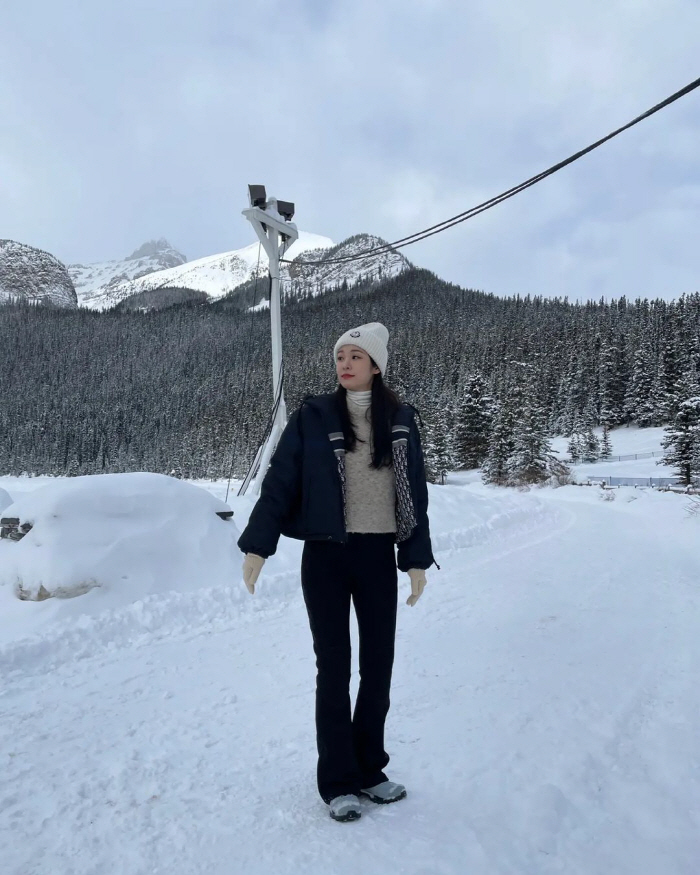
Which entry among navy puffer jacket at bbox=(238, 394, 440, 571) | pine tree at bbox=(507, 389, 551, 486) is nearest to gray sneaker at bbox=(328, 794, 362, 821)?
navy puffer jacket at bbox=(238, 394, 440, 571)

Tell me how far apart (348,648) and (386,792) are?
61cm

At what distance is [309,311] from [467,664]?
165 metres

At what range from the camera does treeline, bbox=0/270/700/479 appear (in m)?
62.6

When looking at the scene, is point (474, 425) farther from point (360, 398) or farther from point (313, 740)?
point (360, 398)

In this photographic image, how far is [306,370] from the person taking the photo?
298 ft

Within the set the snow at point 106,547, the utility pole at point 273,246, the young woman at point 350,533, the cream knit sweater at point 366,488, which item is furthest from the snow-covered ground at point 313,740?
the utility pole at point 273,246

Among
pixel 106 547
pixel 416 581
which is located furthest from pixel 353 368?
pixel 106 547

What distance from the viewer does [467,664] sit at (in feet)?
12.5

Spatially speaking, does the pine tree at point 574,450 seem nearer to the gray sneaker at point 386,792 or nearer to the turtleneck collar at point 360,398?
the turtleneck collar at point 360,398

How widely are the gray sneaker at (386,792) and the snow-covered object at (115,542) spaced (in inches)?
126

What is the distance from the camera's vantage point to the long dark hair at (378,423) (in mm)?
2447

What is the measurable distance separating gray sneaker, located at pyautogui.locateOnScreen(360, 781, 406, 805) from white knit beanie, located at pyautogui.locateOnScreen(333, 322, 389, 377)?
1.83 m

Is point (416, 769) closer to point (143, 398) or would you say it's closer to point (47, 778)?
point (47, 778)

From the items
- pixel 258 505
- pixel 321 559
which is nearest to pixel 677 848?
pixel 321 559
